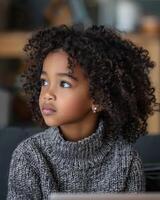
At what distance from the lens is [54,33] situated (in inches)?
43.3

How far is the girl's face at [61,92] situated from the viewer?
1028 millimetres

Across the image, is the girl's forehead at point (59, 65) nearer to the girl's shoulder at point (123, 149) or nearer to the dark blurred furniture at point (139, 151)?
the girl's shoulder at point (123, 149)

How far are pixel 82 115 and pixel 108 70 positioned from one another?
99mm

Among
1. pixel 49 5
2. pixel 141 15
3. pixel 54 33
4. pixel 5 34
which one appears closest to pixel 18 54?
pixel 5 34

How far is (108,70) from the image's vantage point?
1062 mm

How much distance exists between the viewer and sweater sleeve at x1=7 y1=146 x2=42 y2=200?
1045 mm

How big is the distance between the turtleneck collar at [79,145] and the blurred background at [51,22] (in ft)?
5.45

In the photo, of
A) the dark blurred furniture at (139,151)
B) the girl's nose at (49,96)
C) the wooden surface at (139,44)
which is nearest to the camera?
the girl's nose at (49,96)

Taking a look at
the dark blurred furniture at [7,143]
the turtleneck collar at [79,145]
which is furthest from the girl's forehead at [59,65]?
the dark blurred furniture at [7,143]

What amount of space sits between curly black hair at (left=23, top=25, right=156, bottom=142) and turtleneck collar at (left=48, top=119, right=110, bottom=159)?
0.05m

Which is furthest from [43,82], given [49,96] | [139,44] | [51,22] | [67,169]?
[51,22]

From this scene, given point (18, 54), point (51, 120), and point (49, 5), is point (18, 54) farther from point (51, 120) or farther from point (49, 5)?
point (51, 120)

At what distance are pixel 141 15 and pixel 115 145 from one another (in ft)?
7.07

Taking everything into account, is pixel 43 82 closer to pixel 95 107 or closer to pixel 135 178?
pixel 95 107
